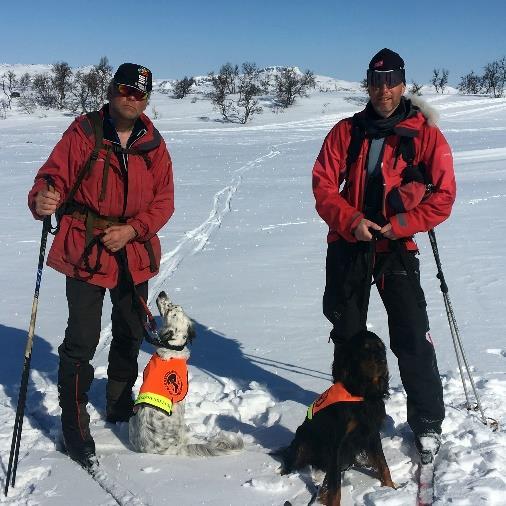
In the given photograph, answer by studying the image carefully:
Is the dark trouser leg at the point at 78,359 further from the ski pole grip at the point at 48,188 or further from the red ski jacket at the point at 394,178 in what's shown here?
the red ski jacket at the point at 394,178

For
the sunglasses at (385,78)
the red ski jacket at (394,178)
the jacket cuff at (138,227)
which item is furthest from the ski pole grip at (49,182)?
the sunglasses at (385,78)

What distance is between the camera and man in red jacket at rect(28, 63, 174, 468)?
3.23 metres

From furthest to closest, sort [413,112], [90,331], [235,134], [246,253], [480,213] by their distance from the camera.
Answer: [235,134] → [480,213] → [246,253] → [90,331] → [413,112]

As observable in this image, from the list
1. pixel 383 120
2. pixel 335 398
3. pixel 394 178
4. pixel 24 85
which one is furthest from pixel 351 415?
pixel 24 85

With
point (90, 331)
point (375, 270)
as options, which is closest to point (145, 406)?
point (90, 331)

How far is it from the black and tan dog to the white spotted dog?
628 mm

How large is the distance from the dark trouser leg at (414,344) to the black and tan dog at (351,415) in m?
0.41

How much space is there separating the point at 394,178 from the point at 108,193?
1.56 metres

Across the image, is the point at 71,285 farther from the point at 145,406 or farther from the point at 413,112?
the point at 413,112

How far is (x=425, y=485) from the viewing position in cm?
312

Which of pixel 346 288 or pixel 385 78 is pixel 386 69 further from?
pixel 346 288

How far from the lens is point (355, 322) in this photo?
3486 millimetres

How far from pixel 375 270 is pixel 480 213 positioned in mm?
7871

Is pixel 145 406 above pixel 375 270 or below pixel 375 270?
below
